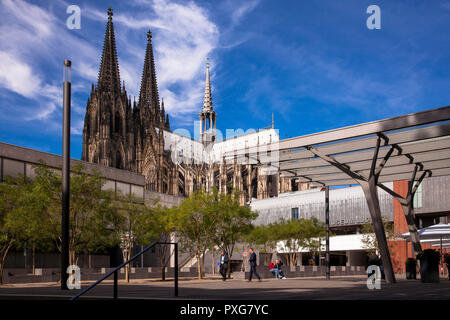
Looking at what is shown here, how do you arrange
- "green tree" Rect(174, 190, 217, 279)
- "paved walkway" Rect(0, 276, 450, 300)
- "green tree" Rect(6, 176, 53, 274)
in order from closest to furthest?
"paved walkway" Rect(0, 276, 450, 300), "green tree" Rect(6, 176, 53, 274), "green tree" Rect(174, 190, 217, 279)

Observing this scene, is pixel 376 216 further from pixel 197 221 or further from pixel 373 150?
pixel 197 221

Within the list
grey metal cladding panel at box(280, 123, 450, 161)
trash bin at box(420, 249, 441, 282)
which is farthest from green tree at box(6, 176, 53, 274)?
trash bin at box(420, 249, 441, 282)

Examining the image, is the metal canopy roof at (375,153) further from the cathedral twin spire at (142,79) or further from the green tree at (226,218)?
the cathedral twin spire at (142,79)

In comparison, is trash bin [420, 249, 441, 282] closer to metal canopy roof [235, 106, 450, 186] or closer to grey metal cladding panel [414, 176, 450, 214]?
metal canopy roof [235, 106, 450, 186]

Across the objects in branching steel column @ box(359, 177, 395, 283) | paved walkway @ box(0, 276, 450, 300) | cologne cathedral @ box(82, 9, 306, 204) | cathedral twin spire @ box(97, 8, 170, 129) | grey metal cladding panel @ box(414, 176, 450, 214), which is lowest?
paved walkway @ box(0, 276, 450, 300)

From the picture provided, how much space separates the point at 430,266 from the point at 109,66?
9950 cm

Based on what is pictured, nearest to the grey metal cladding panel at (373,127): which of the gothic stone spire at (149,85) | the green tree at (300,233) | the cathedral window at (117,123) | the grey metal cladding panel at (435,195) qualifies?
the green tree at (300,233)

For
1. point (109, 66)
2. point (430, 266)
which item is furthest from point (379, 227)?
point (109, 66)

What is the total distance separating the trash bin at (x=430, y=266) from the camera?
21.6 meters

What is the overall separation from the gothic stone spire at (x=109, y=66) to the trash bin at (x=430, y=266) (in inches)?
3692

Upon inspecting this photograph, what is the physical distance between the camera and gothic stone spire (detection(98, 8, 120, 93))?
110m
